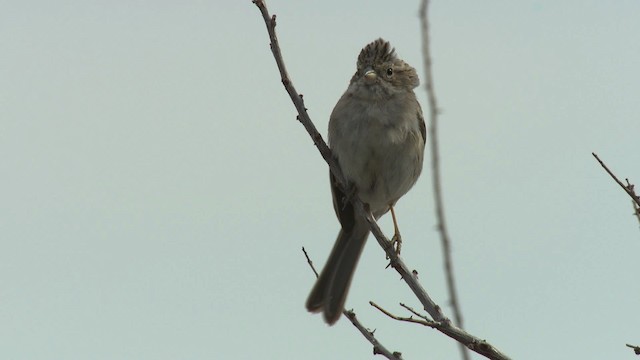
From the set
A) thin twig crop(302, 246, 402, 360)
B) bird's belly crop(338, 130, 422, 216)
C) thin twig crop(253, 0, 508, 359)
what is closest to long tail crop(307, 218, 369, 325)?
bird's belly crop(338, 130, 422, 216)

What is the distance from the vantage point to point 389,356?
4.07 meters

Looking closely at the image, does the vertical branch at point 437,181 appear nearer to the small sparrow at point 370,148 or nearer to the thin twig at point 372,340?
the thin twig at point 372,340

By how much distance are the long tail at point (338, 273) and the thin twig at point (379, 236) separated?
97 centimetres

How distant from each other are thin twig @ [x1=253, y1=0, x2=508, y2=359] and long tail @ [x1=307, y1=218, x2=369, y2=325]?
0.97 metres

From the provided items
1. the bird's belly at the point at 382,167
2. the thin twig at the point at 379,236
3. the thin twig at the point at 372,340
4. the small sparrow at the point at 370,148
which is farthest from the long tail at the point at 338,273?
the thin twig at the point at 372,340

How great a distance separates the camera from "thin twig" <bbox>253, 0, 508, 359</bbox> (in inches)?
165

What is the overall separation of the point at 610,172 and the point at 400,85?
10.8 feet

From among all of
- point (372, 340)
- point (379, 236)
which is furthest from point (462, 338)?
point (379, 236)

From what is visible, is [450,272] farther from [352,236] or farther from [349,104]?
[352,236]

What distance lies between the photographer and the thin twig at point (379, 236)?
13.8 feet

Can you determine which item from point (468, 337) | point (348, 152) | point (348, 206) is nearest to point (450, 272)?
point (468, 337)

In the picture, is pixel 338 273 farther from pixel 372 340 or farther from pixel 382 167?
pixel 372 340

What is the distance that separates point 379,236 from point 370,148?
4.34 feet

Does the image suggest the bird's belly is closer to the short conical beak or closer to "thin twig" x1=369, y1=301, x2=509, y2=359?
the short conical beak
